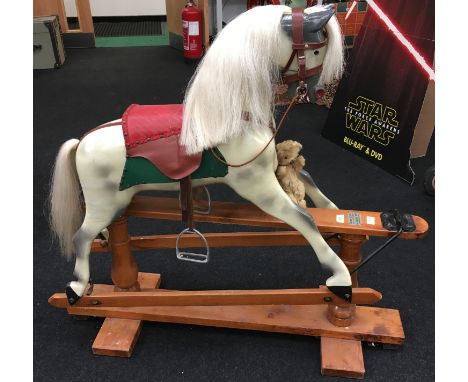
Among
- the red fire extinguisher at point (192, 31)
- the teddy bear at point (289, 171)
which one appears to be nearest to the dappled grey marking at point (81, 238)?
the teddy bear at point (289, 171)

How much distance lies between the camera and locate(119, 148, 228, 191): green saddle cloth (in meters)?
1.25

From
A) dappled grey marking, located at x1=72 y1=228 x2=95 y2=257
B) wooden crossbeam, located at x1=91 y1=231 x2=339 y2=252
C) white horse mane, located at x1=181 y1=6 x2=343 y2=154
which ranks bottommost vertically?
wooden crossbeam, located at x1=91 y1=231 x2=339 y2=252

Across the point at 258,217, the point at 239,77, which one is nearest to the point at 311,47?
the point at 239,77

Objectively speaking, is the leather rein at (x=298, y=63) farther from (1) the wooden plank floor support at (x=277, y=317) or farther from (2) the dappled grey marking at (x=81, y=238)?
(1) the wooden plank floor support at (x=277, y=317)

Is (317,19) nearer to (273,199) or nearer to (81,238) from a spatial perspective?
(273,199)

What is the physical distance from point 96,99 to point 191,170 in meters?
2.53

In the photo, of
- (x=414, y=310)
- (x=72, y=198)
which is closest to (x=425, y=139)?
(x=414, y=310)

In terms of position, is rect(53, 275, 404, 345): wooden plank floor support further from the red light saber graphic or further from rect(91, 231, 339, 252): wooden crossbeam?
the red light saber graphic

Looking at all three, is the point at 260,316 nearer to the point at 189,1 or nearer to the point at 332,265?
the point at 332,265

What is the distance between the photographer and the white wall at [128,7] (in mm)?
5340

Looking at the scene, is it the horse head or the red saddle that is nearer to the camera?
the horse head

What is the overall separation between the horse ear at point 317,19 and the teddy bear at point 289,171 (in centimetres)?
36

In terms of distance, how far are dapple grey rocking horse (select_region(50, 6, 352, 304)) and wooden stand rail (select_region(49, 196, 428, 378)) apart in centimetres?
10

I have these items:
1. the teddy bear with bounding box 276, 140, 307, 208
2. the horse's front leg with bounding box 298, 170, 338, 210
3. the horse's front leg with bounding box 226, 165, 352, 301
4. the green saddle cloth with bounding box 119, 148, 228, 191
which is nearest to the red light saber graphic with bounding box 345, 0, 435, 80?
the horse's front leg with bounding box 298, 170, 338, 210
